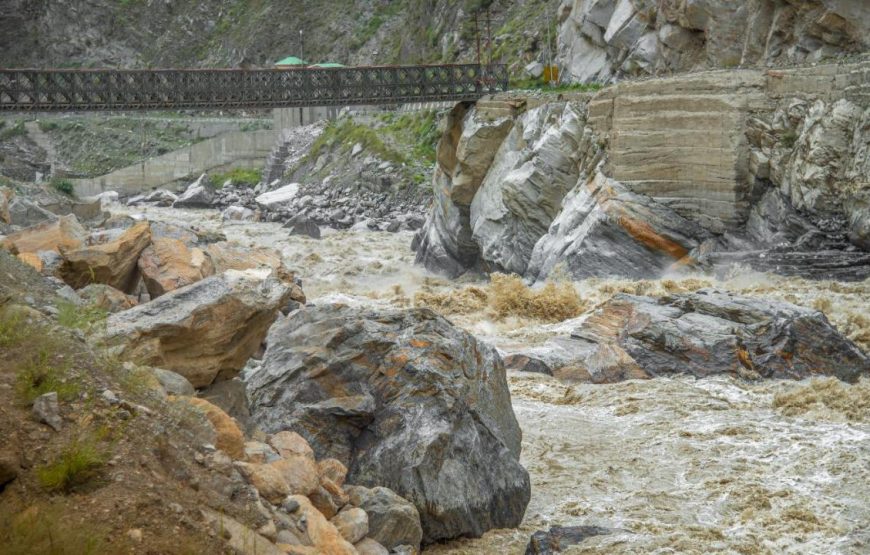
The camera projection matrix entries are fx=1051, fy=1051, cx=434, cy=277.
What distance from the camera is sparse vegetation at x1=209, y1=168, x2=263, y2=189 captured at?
197ft

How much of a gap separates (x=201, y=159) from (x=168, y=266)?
50.2 meters

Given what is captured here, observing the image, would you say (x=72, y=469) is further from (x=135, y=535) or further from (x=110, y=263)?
(x=110, y=263)

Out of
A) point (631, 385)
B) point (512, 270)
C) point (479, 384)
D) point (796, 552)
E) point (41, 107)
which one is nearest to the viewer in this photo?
point (796, 552)

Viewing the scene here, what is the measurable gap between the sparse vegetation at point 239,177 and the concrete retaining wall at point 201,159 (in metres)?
0.64

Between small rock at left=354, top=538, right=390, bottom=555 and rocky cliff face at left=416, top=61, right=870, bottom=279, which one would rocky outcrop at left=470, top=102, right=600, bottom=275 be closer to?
rocky cliff face at left=416, top=61, right=870, bottom=279

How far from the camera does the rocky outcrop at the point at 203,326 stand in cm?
904

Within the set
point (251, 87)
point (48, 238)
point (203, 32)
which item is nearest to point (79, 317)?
point (48, 238)

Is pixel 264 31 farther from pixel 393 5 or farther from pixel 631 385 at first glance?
pixel 631 385

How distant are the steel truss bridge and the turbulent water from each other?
21.2 meters

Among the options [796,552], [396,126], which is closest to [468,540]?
[796,552]

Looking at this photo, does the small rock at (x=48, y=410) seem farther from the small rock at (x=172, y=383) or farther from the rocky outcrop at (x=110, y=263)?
the rocky outcrop at (x=110, y=263)

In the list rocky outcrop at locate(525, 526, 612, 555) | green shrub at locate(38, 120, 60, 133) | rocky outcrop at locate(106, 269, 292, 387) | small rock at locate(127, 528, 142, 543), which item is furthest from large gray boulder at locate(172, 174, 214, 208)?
small rock at locate(127, 528, 142, 543)

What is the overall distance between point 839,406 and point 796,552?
471 cm

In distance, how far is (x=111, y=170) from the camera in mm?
67250
